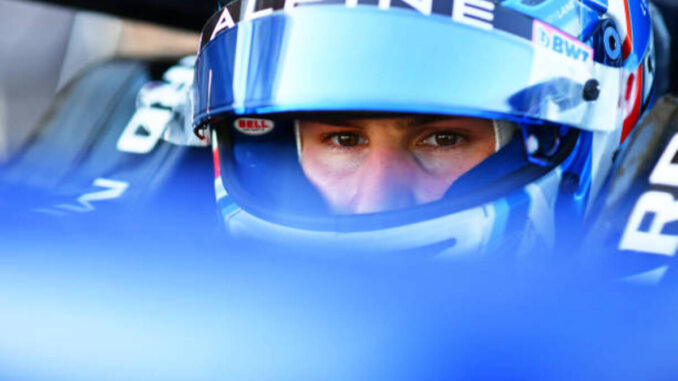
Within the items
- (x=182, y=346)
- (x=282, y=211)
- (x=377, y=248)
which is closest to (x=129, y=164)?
(x=282, y=211)

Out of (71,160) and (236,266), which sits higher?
(71,160)

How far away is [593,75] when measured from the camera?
2.75 feet

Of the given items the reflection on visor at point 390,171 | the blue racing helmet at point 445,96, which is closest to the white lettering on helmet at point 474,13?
the blue racing helmet at point 445,96

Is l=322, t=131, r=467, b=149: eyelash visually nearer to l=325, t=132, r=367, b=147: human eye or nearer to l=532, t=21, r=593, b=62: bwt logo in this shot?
l=325, t=132, r=367, b=147: human eye

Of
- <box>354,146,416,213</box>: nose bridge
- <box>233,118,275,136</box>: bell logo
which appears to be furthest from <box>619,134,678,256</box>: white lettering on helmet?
<box>233,118,275,136</box>: bell logo

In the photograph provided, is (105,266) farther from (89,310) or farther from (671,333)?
(671,333)

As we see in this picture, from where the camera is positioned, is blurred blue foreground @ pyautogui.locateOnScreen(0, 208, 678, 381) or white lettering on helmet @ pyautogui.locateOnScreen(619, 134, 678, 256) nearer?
blurred blue foreground @ pyautogui.locateOnScreen(0, 208, 678, 381)

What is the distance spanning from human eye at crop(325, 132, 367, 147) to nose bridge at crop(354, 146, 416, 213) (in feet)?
0.14

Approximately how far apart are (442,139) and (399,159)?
0.23 feet

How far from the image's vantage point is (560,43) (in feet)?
2.62

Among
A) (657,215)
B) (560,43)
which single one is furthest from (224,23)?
(657,215)

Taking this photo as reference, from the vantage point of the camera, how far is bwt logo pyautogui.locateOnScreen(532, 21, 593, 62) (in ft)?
2.56

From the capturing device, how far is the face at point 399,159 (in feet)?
2.78

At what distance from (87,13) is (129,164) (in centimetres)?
50
